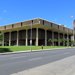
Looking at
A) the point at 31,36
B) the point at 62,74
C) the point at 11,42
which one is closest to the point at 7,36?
the point at 11,42

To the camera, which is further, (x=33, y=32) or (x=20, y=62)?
(x=33, y=32)

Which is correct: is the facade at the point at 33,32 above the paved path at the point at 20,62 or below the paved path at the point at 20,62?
above

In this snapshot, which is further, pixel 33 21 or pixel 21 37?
pixel 21 37

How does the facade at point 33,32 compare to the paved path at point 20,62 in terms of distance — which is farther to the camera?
the facade at point 33,32

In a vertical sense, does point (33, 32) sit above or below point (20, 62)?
above

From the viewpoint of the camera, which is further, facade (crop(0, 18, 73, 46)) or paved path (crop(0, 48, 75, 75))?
facade (crop(0, 18, 73, 46))

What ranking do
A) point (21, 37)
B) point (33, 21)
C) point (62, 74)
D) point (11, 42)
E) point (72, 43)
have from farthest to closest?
point (72, 43) < point (11, 42) < point (21, 37) < point (33, 21) < point (62, 74)

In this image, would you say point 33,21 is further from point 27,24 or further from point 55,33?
point 55,33

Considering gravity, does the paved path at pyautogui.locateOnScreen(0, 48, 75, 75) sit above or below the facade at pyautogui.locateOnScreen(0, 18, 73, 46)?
below

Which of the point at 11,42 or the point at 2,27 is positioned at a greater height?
the point at 2,27

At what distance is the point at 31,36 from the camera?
107938 millimetres

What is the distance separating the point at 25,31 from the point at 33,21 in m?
14.2

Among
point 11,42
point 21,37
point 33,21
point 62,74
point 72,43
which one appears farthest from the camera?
point 72,43

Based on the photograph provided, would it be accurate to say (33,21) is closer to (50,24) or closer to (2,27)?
(50,24)
